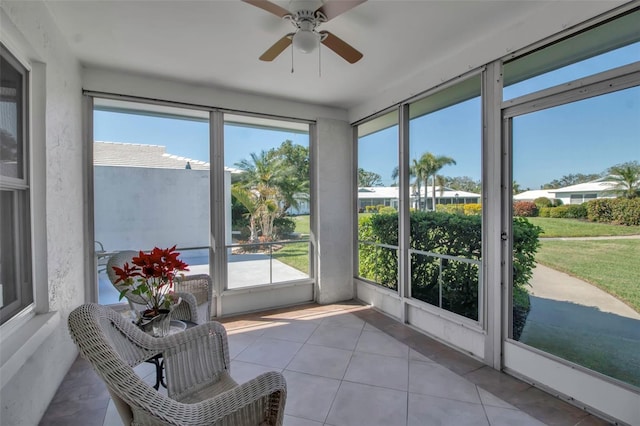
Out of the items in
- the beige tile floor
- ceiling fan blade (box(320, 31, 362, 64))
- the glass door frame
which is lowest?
the beige tile floor

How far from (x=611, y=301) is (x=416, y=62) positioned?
2482 mm

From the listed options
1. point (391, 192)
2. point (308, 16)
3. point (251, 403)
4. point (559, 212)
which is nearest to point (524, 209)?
point (559, 212)

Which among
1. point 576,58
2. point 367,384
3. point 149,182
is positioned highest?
point 576,58

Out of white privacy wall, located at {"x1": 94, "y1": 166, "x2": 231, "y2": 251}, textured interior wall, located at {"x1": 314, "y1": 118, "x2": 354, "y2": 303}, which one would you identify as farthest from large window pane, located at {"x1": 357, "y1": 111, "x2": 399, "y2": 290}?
white privacy wall, located at {"x1": 94, "y1": 166, "x2": 231, "y2": 251}

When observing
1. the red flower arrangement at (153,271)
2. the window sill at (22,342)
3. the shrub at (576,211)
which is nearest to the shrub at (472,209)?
the shrub at (576,211)

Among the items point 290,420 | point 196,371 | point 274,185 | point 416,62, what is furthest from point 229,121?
point 290,420

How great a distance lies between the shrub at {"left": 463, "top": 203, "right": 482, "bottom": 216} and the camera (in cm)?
277

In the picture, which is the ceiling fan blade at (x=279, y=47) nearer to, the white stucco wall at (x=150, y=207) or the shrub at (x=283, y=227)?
the white stucco wall at (x=150, y=207)

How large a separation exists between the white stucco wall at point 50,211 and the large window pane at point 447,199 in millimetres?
3225

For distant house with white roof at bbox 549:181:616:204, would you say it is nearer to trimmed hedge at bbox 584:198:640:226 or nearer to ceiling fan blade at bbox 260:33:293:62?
trimmed hedge at bbox 584:198:640:226

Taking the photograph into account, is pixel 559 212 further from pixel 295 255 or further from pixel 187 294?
pixel 295 255

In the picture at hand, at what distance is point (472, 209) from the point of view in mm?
2852

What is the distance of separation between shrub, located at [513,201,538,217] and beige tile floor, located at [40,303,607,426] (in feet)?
4.24

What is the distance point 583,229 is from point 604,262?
240mm
